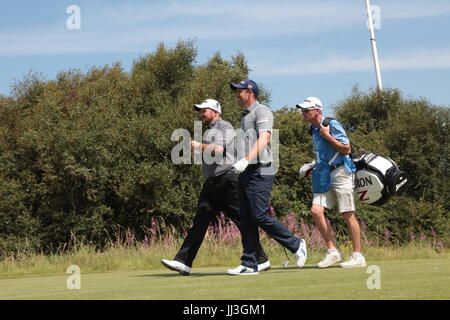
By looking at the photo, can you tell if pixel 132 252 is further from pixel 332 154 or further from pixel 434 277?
pixel 434 277

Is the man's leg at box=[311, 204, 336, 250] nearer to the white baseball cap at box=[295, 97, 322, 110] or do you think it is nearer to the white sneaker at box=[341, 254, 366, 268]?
the white sneaker at box=[341, 254, 366, 268]

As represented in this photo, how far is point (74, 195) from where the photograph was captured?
3919 centimetres

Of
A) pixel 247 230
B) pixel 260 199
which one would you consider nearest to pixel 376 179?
pixel 260 199

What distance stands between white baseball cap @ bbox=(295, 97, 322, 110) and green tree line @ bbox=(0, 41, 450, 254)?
2579 cm

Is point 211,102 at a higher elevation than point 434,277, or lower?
higher

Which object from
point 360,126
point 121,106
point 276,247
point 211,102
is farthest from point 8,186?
point 211,102

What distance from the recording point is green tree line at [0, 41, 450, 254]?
38688mm

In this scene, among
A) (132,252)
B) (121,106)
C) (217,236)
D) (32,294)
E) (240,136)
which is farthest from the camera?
(121,106)

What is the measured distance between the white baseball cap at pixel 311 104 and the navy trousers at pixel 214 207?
3.81 feet

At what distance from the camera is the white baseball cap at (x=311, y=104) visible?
877 cm

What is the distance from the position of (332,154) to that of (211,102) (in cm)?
155

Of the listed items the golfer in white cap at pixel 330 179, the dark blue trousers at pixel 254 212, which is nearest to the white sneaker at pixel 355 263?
the golfer in white cap at pixel 330 179

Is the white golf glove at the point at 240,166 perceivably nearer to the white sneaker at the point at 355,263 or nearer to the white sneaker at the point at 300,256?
the white sneaker at the point at 300,256

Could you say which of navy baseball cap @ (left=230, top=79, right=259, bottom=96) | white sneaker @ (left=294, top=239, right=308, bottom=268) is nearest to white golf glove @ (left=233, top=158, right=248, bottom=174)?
navy baseball cap @ (left=230, top=79, right=259, bottom=96)
